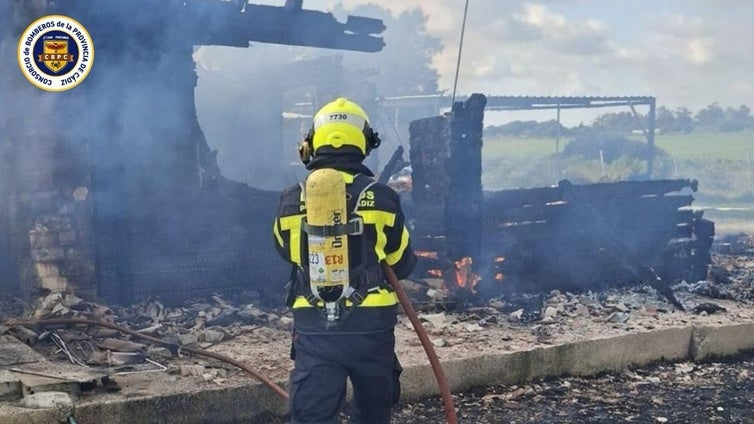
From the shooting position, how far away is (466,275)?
9117 mm

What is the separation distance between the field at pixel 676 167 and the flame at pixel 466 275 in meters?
12.3

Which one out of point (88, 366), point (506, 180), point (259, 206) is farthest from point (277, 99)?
point (88, 366)

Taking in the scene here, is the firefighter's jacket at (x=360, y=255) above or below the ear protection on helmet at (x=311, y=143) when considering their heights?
below

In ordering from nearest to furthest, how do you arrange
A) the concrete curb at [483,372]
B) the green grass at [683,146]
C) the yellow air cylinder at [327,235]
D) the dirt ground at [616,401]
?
the yellow air cylinder at [327,235]
the concrete curb at [483,372]
the dirt ground at [616,401]
the green grass at [683,146]

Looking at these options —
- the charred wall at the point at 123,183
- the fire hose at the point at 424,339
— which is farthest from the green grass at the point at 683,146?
the fire hose at the point at 424,339

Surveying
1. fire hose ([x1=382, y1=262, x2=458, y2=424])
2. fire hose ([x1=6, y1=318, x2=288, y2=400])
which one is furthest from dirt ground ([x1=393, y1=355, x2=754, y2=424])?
fire hose ([x1=382, y1=262, x2=458, y2=424])

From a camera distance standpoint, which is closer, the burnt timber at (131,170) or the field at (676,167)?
the burnt timber at (131,170)

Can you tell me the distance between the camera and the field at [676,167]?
21844 mm

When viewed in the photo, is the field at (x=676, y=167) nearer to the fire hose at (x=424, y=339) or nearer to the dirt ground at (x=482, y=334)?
the dirt ground at (x=482, y=334)

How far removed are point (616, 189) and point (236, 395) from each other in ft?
24.0

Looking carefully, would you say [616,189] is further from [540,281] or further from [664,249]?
[540,281]

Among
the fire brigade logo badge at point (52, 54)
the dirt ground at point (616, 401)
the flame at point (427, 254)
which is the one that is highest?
the fire brigade logo badge at point (52, 54)

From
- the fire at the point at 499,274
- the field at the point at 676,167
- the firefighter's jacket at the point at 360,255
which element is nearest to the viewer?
the firefighter's jacket at the point at 360,255

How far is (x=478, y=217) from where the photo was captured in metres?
9.31
